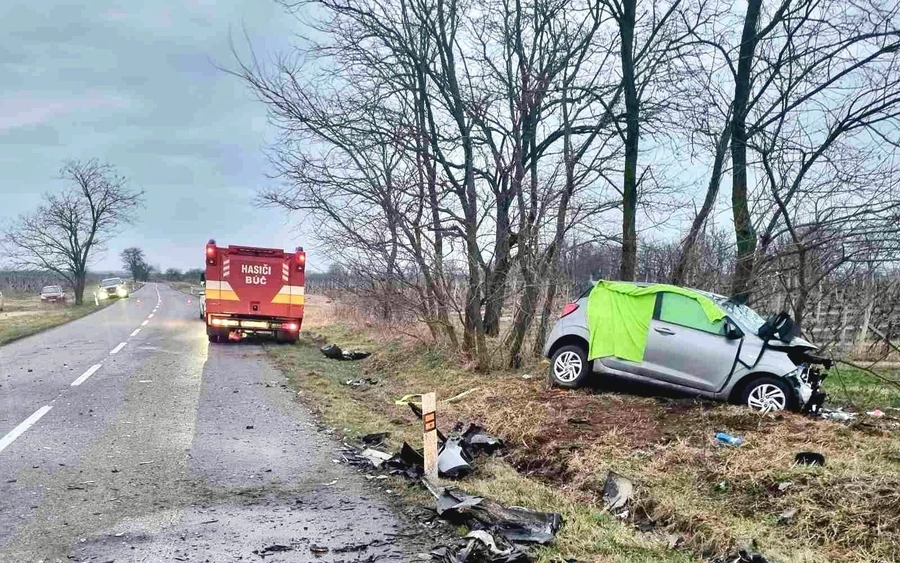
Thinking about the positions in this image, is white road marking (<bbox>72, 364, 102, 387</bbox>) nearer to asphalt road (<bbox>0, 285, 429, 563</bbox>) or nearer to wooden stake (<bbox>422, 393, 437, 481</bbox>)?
asphalt road (<bbox>0, 285, 429, 563</bbox>)

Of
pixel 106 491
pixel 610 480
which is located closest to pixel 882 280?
pixel 610 480

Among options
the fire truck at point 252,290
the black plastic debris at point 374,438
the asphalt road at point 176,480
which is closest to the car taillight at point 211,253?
the fire truck at point 252,290

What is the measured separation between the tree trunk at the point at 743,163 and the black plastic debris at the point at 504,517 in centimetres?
899

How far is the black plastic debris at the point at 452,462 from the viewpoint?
603 cm

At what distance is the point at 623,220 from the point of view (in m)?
13.0

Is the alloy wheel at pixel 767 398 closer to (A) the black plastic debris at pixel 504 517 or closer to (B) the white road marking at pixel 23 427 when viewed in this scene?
(A) the black plastic debris at pixel 504 517

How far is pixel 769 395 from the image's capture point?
27.9ft

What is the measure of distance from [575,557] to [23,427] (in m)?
6.96

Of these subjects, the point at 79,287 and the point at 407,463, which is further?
the point at 79,287

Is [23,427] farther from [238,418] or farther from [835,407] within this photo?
[835,407]

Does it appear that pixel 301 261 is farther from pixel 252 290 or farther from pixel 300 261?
pixel 252 290

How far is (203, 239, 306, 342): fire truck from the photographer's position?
18344mm

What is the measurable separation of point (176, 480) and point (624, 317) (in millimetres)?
6505

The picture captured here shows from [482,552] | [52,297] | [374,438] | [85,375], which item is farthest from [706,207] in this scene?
[52,297]
